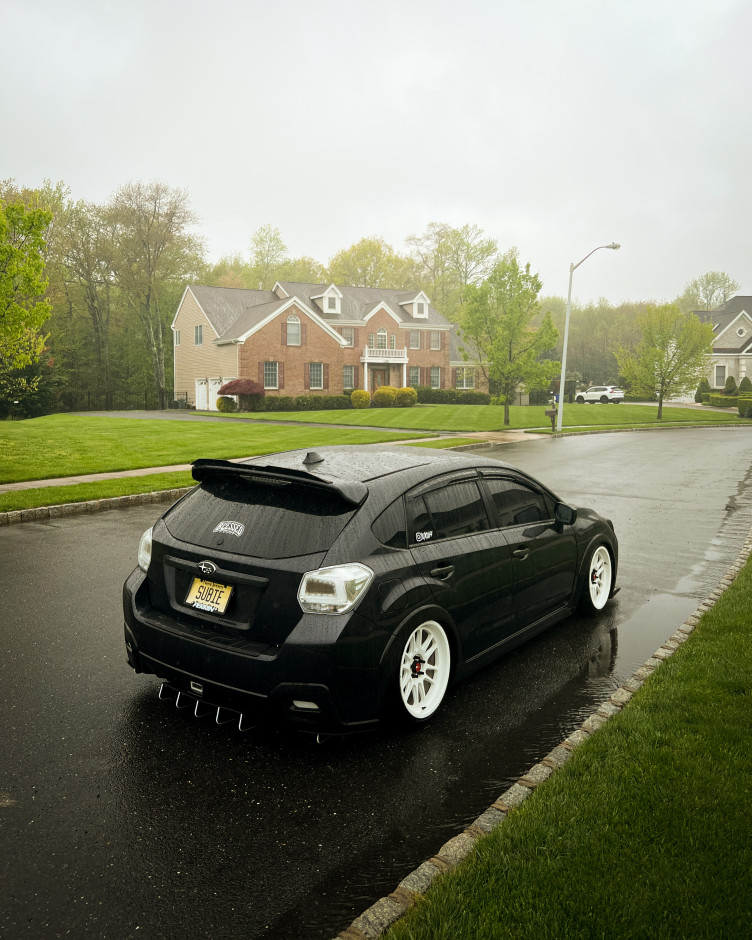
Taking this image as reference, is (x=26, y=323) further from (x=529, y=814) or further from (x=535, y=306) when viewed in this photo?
(x=535, y=306)

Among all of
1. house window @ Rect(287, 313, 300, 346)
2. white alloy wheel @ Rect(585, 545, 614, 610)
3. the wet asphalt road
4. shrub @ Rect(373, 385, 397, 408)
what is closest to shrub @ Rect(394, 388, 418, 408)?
shrub @ Rect(373, 385, 397, 408)

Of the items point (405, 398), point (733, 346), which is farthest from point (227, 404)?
point (733, 346)

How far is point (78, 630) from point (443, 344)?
184ft

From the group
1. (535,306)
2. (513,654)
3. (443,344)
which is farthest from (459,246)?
(513,654)

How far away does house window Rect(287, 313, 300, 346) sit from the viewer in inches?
1945

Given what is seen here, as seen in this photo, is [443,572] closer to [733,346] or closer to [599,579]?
[599,579]

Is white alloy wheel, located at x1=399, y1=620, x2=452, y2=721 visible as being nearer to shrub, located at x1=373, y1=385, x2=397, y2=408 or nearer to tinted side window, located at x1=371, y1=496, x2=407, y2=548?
tinted side window, located at x1=371, y1=496, x2=407, y2=548

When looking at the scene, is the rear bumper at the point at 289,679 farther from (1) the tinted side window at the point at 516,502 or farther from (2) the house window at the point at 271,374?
(2) the house window at the point at 271,374

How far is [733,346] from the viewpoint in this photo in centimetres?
6675

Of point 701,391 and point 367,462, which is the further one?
point 701,391

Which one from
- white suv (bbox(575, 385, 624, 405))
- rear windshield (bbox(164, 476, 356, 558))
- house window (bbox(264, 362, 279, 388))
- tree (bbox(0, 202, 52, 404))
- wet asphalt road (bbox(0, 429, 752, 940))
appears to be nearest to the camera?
wet asphalt road (bbox(0, 429, 752, 940))

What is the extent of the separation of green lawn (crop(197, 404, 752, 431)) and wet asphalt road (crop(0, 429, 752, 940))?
2468cm

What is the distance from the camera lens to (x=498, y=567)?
479 cm

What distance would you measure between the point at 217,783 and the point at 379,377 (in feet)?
177
